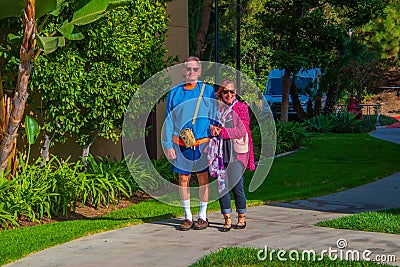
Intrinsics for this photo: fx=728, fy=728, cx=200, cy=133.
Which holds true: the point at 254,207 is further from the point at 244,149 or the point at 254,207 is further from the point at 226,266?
the point at 226,266

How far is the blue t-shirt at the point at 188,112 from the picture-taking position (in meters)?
8.32

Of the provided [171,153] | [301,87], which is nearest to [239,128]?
[171,153]

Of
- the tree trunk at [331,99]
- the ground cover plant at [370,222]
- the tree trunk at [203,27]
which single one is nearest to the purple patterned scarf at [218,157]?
the ground cover plant at [370,222]

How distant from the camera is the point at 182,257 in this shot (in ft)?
23.1

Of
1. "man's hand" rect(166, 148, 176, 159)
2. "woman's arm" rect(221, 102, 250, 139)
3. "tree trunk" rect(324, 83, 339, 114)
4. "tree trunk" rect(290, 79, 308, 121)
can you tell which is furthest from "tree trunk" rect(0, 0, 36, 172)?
"tree trunk" rect(324, 83, 339, 114)

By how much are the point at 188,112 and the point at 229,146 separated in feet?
2.00

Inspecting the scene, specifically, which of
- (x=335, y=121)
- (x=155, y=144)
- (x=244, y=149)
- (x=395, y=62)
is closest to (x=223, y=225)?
(x=244, y=149)

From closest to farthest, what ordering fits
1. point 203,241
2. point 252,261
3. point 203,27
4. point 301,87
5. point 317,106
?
point 252,261 → point 203,241 → point 203,27 → point 317,106 → point 301,87

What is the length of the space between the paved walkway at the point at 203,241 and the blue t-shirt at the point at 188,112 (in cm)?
110

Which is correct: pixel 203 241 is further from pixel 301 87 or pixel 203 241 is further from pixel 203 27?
pixel 301 87

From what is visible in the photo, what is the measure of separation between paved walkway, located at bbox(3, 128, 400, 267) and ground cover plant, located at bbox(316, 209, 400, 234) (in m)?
0.15

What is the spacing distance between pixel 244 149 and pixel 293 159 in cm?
833

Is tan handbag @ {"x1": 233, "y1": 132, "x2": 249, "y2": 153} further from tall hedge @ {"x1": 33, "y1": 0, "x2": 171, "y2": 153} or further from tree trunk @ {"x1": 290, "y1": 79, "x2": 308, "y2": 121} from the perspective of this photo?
tree trunk @ {"x1": 290, "y1": 79, "x2": 308, "y2": 121}

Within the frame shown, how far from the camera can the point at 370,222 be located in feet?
27.3
